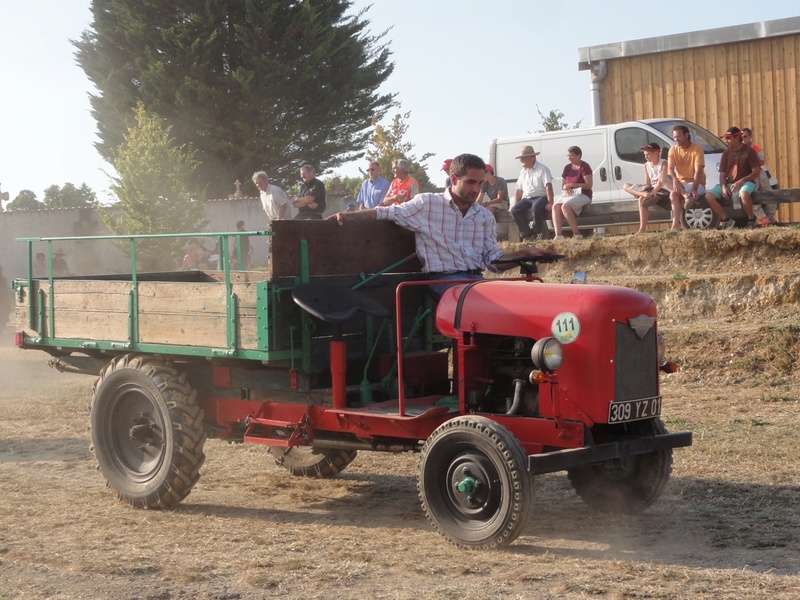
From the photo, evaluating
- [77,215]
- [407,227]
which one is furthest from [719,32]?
[77,215]

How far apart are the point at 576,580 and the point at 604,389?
109 cm

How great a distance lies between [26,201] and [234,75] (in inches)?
948

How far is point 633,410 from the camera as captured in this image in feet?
20.1

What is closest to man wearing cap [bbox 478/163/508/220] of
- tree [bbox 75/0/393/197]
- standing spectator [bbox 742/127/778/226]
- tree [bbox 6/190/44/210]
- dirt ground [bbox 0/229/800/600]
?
standing spectator [bbox 742/127/778/226]

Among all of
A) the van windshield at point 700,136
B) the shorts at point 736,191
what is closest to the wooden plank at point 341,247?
the shorts at point 736,191

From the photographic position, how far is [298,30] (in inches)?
1395

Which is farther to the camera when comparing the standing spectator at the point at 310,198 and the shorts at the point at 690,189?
the shorts at the point at 690,189

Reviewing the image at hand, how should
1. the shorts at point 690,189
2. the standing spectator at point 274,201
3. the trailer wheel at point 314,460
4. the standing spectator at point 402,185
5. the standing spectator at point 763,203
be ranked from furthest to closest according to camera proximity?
the standing spectator at point 274,201
the shorts at point 690,189
the standing spectator at point 763,203
the standing spectator at point 402,185
the trailer wheel at point 314,460

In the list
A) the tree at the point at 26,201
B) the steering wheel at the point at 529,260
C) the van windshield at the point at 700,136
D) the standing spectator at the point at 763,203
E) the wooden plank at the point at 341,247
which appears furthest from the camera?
the tree at the point at 26,201

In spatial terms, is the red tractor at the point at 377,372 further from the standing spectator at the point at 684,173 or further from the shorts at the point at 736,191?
the shorts at the point at 736,191

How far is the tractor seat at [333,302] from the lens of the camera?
641 cm

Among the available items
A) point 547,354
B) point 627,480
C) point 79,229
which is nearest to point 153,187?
point 79,229

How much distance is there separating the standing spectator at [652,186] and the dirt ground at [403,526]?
3.77 m

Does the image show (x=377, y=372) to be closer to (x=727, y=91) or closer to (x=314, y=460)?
(x=314, y=460)
